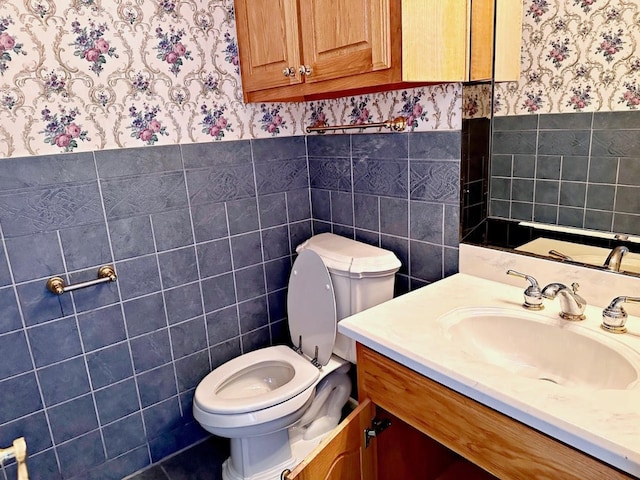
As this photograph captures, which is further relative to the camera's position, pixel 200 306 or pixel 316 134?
pixel 316 134

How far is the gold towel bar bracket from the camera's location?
142cm

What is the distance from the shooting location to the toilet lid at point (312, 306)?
5.42 ft

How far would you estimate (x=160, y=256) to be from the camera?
1.65 meters

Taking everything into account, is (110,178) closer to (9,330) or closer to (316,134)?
(9,330)

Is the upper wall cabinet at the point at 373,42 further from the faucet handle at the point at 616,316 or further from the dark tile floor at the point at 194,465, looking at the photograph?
the dark tile floor at the point at 194,465

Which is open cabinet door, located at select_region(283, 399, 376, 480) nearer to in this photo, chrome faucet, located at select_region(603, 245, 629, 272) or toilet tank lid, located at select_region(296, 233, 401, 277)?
toilet tank lid, located at select_region(296, 233, 401, 277)

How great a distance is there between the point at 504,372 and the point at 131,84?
144cm

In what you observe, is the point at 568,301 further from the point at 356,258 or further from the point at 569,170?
the point at 356,258

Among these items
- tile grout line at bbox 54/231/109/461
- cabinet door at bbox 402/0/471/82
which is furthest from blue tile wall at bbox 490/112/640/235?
tile grout line at bbox 54/231/109/461

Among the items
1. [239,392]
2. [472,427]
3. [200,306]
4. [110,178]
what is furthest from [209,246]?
[472,427]

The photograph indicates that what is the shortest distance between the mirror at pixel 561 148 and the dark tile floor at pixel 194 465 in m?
1.31

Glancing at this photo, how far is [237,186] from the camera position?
1799 mm

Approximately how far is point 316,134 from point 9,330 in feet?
4.38

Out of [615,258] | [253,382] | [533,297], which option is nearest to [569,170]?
[615,258]
